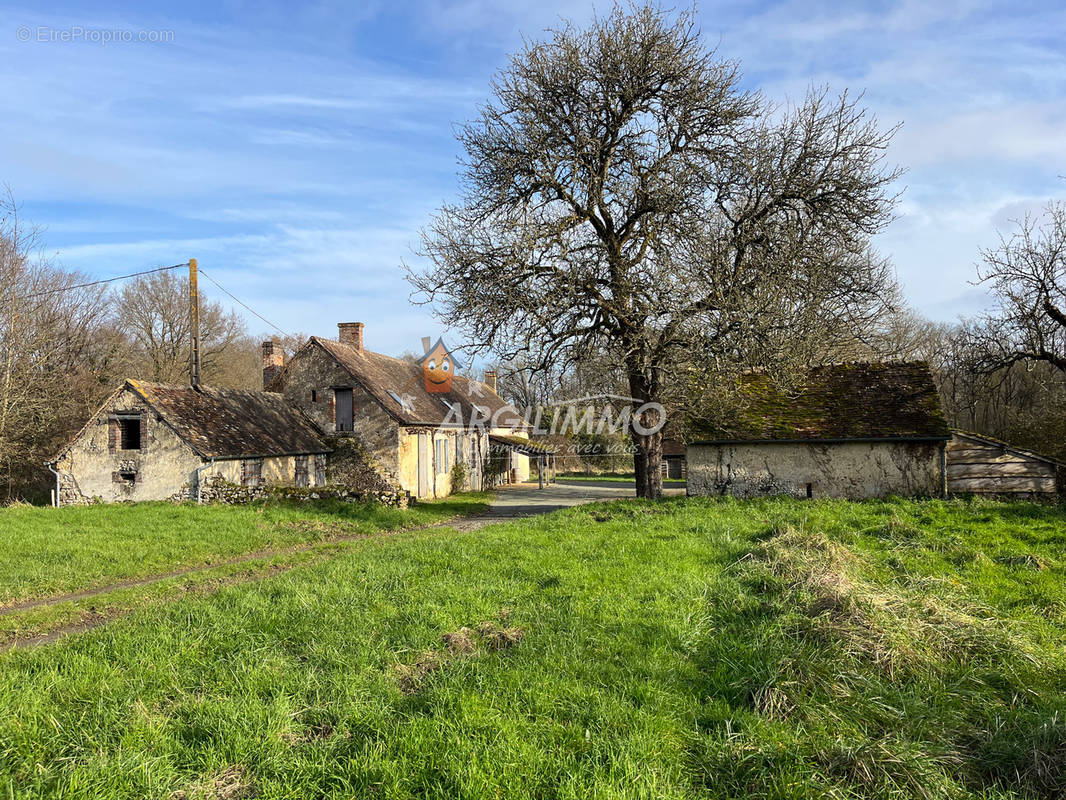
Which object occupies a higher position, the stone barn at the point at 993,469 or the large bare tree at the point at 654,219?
the large bare tree at the point at 654,219

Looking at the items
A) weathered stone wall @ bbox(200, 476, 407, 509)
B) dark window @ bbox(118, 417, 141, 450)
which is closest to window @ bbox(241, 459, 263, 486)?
weathered stone wall @ bbox(200, 476, 407, 509)

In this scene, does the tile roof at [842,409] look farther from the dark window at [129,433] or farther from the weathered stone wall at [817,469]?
the dark window at [129,433]

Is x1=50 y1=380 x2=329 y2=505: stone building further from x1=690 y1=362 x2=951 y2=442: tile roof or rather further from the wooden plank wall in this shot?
the wooden plank wall

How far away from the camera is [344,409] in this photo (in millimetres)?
26469

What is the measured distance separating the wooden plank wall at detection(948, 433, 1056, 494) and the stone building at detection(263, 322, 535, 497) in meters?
18.7

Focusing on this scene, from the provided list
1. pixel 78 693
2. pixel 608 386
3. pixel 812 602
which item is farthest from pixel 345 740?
pixel 608 386

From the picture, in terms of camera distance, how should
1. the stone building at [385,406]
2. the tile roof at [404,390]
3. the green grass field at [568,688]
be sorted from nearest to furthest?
1. the green grass field at [568,688]
2. the stone building at [385,406]
3. the tile roof at [404,390]

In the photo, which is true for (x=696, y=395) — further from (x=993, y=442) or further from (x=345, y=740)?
(x=345, y=740)

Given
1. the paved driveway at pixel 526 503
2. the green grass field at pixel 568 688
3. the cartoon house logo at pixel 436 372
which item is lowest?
the paved driveway at pixel 526 503

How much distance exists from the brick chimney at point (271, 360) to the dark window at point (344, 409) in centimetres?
440

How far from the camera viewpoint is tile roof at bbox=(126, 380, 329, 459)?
20.6 m

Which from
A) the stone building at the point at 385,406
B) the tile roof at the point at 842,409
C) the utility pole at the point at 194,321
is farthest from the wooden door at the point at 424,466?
the tile roof at the point at 842,409

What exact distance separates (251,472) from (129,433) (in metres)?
4.56

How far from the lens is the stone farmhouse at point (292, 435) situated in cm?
2039
